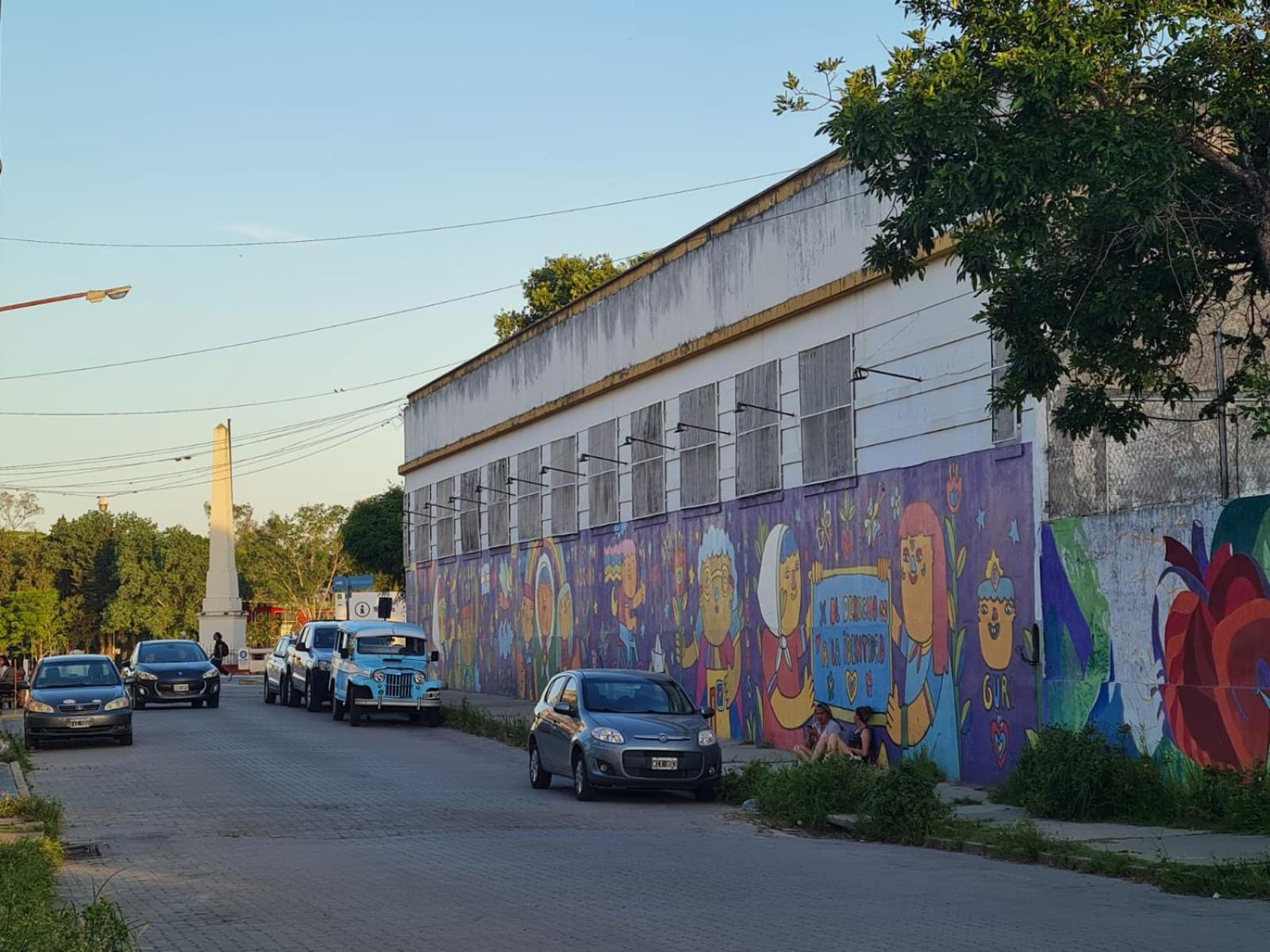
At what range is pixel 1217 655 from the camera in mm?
16375

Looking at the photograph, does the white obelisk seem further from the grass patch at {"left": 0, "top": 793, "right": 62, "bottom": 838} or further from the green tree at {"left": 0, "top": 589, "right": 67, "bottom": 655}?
the grass patch at {"left": 0, "top": 793, "right": 62, "bottom": 838}

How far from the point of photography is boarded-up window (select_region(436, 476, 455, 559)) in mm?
48250

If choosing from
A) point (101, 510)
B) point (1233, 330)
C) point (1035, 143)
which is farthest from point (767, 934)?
point (101, 510)

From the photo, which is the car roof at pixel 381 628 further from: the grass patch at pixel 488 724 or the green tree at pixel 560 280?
the green tree at pixel 560 280

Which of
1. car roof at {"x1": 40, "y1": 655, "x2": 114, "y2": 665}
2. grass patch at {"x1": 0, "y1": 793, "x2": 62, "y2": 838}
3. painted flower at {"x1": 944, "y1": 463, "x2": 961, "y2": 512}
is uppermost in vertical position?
painted flower at {"x1": 944, "y1": 463, "x2": 961, "y2": 512}

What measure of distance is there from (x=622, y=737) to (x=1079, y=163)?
9.67 m

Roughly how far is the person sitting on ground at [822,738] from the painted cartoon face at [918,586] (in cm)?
184

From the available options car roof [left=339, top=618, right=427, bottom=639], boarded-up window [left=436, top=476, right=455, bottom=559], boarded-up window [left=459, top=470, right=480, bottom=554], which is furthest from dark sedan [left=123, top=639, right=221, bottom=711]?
boarded-up window [left=436, top=476, right=455, bottom=559]

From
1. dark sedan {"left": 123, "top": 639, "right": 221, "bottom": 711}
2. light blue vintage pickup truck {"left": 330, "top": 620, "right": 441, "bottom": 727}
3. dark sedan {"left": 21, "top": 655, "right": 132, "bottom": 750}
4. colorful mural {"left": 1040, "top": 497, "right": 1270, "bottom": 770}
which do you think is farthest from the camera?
dark sedan {"left": 123, "top": 639, "right": 221, "bottom": 711}

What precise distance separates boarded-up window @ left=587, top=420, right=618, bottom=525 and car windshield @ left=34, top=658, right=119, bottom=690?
11108mm

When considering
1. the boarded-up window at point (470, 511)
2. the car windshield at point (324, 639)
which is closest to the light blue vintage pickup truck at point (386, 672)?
the car windshield at point (324, 639)

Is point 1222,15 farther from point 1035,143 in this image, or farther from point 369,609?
point 369,609

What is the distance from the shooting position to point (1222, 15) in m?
12.5

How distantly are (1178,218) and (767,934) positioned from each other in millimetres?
6647
